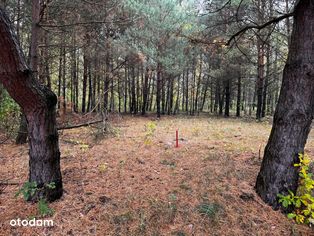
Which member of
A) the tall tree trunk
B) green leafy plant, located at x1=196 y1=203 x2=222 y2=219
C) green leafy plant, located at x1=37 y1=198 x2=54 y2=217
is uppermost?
the tall tree trunk

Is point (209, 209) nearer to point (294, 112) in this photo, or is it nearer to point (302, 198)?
point (302, 198)

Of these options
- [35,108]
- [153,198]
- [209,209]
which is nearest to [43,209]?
[35,108]

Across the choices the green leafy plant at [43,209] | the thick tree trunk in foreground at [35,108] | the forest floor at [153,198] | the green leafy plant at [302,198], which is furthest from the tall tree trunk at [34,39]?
the green leafy plant at [302,198]

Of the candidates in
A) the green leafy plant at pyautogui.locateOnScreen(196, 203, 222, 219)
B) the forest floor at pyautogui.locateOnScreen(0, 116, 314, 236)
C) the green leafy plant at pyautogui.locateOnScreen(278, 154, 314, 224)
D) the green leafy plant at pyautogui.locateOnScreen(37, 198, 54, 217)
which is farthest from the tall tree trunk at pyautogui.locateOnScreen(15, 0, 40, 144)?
the green leafy plant at pyautogui.locateOnScreen(278, 154, 314, 224)

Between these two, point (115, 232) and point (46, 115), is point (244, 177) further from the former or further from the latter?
point (46, 115)

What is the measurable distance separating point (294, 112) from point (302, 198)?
1.09 m

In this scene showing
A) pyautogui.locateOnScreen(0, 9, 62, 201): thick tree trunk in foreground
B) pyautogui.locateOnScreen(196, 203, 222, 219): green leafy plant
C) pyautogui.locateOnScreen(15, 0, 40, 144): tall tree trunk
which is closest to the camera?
pyautogui.locateOnScreen(0, 9, 62, 201): thick tree trunk in foreground

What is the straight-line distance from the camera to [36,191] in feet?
8.30

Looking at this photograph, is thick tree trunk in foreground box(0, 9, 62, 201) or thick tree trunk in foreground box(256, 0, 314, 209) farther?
thick tree trunk in foreground box(256, 0, 314, 209)

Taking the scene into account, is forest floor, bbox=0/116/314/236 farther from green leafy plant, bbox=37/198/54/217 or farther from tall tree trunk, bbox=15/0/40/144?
tall tree trunk, bbox=15/0/40/144

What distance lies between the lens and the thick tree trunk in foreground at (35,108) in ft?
6.48

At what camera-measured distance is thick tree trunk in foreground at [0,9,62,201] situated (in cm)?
198

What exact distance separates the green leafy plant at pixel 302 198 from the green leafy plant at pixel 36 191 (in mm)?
2898

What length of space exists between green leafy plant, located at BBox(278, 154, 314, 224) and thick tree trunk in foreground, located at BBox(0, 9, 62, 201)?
2987 mm
